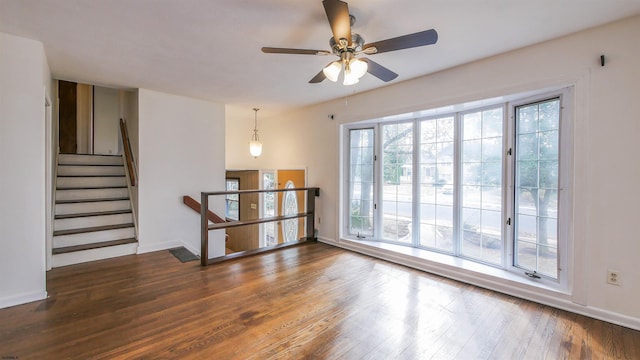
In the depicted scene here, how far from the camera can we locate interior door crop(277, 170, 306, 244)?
5.19 m

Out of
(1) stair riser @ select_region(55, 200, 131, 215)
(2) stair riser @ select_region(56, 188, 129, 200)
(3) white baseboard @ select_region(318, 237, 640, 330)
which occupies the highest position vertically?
(2) stair riser @ select_region(56, 188, 129, 200)

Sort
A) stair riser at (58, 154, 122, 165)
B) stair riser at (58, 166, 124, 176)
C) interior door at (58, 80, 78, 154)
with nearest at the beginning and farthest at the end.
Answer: stair riser at (58, 166, 124, 176)
stair riser at (58, 154, 122, 165)
interior door at (58, 80, 78, 154)

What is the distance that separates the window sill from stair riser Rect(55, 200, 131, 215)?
3623 mm

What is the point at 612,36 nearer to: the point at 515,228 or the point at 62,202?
the point at 515,228

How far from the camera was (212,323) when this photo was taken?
7.07 ft

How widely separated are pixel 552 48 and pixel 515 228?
5.75ft

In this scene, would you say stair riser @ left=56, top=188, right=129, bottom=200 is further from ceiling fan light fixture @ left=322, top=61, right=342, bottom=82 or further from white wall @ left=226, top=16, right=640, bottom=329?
white wall @ left=226, top=16, right=640, bottom=329

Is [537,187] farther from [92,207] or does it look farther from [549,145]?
[92,207]

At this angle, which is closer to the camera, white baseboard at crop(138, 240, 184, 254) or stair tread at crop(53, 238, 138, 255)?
stair tread at crop(53, 238, 138, 255)

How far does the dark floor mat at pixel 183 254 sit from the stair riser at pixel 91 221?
2.89 feet

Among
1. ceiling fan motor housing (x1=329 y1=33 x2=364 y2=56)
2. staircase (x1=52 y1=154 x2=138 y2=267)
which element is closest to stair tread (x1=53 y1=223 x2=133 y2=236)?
staircase (x1=52 y1=154 x2=138 y2=267)

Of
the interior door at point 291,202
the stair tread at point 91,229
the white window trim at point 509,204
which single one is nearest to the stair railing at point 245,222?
the interior door at point 291,202

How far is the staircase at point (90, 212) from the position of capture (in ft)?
11.5

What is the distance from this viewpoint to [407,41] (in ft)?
5.92
